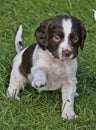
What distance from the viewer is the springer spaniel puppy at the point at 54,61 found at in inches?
231

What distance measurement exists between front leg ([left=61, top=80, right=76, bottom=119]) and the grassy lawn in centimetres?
8

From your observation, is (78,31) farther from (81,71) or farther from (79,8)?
(79,8)

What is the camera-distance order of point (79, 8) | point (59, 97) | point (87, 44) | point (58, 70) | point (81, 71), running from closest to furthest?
1. point (58, 70)
2. point (59, 97)
3. point (81, 71)
4. point (87, 44)
5. point (79, 8)

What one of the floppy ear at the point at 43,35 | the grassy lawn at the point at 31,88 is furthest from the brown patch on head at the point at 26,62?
the floppy ear at the point at 43,35

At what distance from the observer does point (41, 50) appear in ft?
20.3

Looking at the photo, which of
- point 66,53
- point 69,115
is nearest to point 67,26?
point 66,53

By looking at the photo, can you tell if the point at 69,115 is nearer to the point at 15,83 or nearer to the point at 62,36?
the point at 15,83

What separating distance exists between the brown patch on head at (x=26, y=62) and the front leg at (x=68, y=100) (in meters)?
0.44

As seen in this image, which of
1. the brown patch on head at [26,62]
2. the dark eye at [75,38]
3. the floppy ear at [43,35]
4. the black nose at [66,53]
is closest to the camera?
the black nose at [66,53]

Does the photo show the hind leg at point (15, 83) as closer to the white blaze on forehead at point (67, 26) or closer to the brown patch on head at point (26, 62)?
the brown patch on head at point (26, 62)

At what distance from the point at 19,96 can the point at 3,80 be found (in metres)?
0.30

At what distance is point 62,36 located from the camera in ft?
19.2

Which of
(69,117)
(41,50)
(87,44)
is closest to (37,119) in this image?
(69,117)

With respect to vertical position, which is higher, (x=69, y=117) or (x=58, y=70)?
(x=58, y=70)
